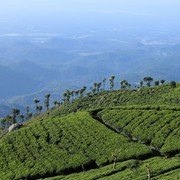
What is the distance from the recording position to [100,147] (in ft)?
257

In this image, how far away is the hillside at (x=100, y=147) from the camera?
216 ft

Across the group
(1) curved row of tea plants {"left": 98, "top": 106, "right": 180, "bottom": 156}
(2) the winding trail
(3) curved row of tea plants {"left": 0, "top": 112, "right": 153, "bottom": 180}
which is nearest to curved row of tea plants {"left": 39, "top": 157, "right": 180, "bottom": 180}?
(3) curved row of tea plants {"left": 0, "top": 112, "right": 153, "bottom": 180}

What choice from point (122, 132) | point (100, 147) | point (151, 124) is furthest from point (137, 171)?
point (122, 132)

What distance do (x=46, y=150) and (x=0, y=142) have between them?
15.4 meters

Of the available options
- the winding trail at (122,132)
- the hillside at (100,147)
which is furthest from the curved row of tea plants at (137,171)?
the winding trail at (122,132)

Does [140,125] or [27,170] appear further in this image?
[140,125]

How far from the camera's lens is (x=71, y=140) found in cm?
8531

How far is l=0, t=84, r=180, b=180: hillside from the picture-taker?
65.8 meters

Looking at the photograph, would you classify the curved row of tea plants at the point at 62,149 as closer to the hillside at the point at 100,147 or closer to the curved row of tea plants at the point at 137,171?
the hillside at the point at 100,147

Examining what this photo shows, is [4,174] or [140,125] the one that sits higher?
[140,125]

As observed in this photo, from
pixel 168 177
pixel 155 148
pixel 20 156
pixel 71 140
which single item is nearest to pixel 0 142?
pixel 20 156

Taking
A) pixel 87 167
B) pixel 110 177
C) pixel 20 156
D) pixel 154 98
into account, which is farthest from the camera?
pixel 154 98

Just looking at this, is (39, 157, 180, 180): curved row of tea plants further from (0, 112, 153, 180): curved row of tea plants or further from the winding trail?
the winding trail

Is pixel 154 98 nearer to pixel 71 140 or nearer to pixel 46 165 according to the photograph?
pixel 71 140
